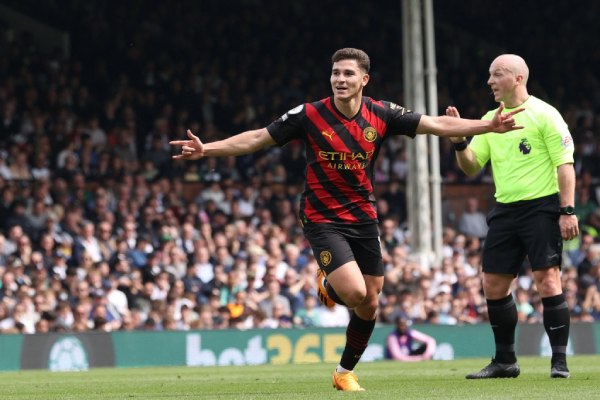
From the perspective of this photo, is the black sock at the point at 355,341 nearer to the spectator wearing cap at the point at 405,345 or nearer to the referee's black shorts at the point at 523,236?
the referee's black shorts at the point at 523,236

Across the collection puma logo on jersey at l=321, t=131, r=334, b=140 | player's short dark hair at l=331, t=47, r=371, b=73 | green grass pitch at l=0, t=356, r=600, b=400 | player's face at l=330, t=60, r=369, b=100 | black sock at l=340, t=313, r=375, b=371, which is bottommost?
green grass pitch at l=0, t=356, r=600, b=400

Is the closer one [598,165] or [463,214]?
[463,214]

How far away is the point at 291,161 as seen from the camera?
2256cm

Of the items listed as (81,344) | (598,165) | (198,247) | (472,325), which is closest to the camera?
(81,344)

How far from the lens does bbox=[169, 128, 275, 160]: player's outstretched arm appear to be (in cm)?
873

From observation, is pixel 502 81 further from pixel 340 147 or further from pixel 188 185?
pixel 188 185

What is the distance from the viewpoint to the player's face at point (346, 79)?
9.11 m

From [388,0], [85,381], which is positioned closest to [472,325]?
[85,381]

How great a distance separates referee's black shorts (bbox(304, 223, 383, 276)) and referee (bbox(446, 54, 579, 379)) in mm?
1099

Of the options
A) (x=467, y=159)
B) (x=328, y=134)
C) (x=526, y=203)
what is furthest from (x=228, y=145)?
(x=526, y=203)

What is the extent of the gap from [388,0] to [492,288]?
1973 centimetres

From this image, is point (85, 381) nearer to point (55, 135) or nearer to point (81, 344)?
point (81, 344)

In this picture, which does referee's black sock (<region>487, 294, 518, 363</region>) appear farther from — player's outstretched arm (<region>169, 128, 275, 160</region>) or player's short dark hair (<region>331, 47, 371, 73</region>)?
player's outstretched arm (<region>169, 128, 275, 160</region>)

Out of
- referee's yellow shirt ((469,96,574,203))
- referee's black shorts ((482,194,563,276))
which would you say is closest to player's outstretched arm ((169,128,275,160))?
referee's yellow shirt ((469,96,574,203))
